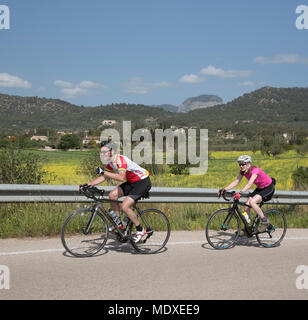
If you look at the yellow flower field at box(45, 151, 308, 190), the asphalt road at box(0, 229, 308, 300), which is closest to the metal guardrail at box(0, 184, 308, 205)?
the asphalt road at box(0, 229, 308, 300)

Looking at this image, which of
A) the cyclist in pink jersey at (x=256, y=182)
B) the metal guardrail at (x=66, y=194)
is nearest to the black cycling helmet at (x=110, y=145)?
the metal guardrail at (x=66, y=194)

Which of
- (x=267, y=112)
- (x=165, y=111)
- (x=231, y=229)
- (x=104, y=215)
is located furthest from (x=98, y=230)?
(x=267, y=112)

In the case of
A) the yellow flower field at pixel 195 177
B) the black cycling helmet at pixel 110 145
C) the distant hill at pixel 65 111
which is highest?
the distant hill at pixel 65 111

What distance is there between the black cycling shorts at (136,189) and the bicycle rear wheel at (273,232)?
7.73 ft

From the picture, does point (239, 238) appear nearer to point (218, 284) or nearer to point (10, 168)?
point (218, 284)

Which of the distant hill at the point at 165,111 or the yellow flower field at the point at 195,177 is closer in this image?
the yellow flower field at the point at 195,177

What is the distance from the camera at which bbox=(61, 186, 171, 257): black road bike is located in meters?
5.88

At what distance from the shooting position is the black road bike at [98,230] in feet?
19.3

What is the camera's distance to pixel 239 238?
24.8 feet

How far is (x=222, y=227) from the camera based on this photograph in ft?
22.2

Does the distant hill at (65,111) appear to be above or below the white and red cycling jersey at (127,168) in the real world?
above

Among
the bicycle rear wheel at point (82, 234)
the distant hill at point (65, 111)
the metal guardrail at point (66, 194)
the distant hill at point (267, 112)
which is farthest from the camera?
the distant hill at point (267, 112)

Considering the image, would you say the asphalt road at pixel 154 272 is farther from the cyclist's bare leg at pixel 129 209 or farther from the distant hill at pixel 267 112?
the distant hill at pixel 267 112
